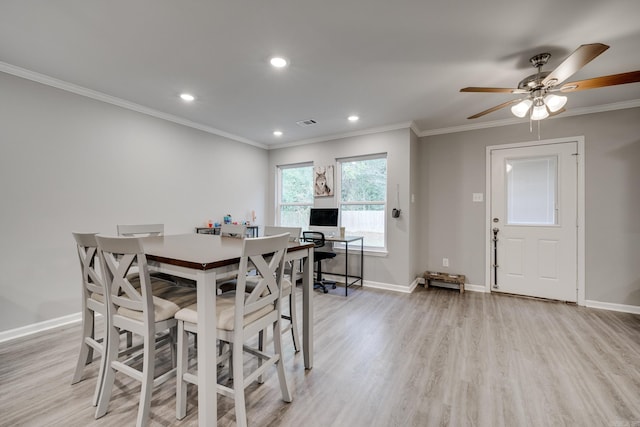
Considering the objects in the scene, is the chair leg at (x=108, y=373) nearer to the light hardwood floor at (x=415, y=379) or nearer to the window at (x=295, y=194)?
the light hardwood floor at (x=415, y=379)

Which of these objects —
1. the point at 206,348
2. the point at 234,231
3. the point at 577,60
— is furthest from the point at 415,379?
the point at 577,60

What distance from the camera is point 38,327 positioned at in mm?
2637

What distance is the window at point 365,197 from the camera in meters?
4.31

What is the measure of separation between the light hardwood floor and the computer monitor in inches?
65.8

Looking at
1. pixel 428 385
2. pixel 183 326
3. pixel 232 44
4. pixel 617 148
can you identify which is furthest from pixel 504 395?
pixel 617 148

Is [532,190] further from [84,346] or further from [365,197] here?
[84,346]

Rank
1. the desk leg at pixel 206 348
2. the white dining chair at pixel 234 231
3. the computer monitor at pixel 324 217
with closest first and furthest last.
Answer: the desk leg at pixel 206 348 → the white dining chair at pixel 234 231 → the computer monitor at pixel 324 217

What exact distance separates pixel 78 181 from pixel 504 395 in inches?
165

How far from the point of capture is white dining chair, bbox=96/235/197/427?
4.58 feet

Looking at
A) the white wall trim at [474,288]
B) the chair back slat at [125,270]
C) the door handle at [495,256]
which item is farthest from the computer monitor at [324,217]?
the chair back slat at [125,270]

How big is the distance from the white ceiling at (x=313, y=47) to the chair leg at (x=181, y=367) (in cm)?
200

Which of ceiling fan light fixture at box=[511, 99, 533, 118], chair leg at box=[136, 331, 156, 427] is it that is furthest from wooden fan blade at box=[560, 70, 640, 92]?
chair leg at box=[136, 331, 156, 427]

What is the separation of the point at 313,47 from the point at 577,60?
5.95 feet

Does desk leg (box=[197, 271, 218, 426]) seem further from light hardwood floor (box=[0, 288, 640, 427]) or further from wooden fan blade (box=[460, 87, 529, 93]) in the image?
wooden fan blade (box=[460, 87, 529, 93])
